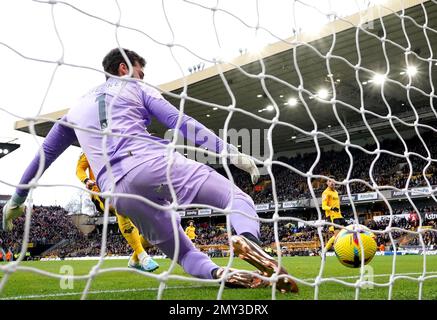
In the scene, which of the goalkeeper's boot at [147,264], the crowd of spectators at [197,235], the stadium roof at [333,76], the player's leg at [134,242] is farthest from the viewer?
the crowd of spectators at [197,235]

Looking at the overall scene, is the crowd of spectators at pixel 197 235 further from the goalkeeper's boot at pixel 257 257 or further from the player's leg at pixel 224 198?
the goalkeeper's boot at pixel 257 257

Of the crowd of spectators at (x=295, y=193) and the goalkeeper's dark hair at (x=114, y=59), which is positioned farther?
the crowd of spectators at (x=295, y=193)

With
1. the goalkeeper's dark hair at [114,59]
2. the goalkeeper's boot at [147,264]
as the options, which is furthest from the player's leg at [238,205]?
the goalkeeper's boot at [147,264]

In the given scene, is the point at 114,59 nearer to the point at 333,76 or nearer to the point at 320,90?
the point at 333,76

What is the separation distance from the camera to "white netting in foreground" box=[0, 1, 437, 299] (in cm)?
Answer: 195

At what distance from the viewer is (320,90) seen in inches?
641

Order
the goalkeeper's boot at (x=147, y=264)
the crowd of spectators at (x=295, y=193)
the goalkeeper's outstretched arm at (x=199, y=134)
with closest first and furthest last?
1. the goalkeeper's outstretched arm at (x=199, y=134)
2. the goalkeeper's boot at (x=147, y=264)
3. the crowd of spectators at (x=295, y=193)

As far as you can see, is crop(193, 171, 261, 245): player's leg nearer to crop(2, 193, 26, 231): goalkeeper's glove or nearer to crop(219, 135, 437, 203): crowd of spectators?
crop(2, 193, 26, 231): goalkeeper's glove

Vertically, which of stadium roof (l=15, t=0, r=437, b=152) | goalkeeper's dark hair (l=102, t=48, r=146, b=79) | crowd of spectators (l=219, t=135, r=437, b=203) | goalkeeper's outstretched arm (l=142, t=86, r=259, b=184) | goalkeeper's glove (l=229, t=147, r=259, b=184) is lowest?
goalkeeper's glove (l=229, t=147, r=259, b=184)

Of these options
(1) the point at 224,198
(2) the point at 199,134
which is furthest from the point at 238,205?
(2) the point at 199,134

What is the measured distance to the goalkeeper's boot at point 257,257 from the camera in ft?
7.32

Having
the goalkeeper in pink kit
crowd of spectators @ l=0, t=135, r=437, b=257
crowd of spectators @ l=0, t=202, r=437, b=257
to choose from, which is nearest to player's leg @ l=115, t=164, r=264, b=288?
the goalkeeper in pink kit
